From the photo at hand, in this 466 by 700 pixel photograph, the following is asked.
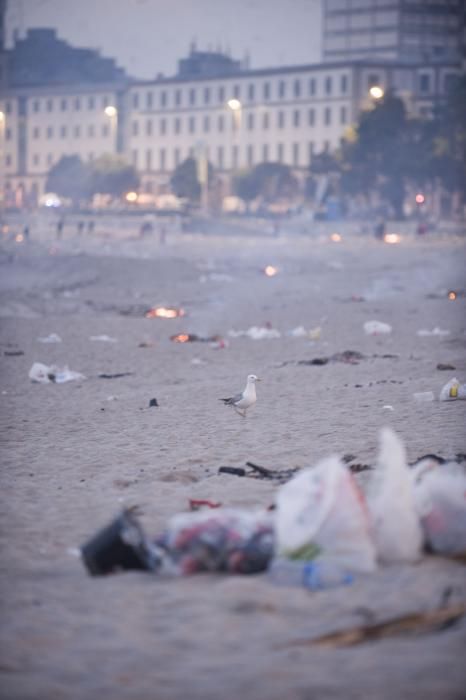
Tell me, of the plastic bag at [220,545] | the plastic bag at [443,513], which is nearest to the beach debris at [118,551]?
the plastic bag at [220,545]

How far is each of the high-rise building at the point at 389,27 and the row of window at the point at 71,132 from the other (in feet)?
77.8

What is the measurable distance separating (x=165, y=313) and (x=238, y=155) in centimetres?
7995

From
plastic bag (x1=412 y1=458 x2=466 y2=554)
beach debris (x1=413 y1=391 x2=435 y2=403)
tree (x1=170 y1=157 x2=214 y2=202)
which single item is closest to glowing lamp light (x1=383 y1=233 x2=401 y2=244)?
tree (x1=170 y1=157 x2=214 y2=202)

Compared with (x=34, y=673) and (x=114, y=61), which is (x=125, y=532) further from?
(x=114, y=61)

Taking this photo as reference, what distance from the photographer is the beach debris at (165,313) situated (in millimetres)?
23844

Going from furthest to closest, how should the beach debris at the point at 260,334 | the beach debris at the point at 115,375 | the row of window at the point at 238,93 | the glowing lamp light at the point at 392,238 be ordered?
the row of window at the point at 238,93 → the glowing lamp light at the point at 392,238 → the beach debris at the point at 260,334 → the beach debris at the point at 115,375

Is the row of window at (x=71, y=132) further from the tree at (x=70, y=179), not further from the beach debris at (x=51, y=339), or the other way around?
the beach debris at (x=51, y=339)

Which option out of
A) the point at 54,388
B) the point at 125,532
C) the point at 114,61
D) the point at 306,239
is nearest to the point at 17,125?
the point at 114,61

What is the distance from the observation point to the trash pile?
5.59 metres

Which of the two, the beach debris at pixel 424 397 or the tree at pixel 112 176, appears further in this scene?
the tree at pixel 112 176

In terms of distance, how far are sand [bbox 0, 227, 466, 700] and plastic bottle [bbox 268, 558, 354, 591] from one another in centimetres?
7

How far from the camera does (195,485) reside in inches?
311

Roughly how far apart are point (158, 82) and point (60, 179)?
44.6 ft

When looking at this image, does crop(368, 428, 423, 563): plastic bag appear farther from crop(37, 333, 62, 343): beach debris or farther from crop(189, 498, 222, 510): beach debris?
crop(37, 333, 62, 343): beach debris
